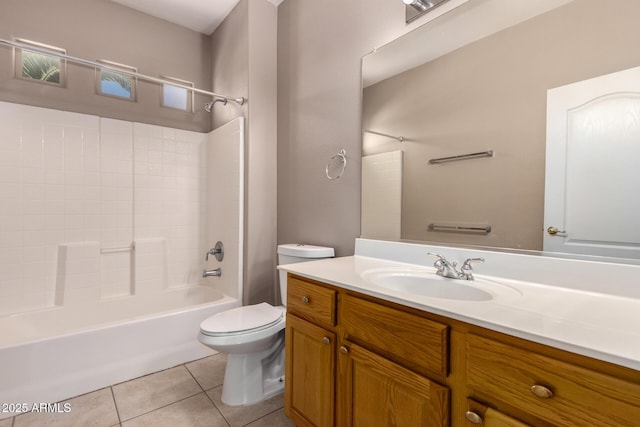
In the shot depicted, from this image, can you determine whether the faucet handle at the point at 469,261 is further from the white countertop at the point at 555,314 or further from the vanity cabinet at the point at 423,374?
the vanity cabinet at the point at 423,374

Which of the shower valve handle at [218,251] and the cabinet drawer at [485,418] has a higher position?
the shower valve handle at [218,251]

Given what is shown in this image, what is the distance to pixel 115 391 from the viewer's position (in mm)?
1803

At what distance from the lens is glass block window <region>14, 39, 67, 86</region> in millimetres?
2182

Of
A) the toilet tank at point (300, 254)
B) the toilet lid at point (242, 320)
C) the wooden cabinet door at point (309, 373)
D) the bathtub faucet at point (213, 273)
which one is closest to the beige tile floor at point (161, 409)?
the wooden cabinet door at point (309, 373)

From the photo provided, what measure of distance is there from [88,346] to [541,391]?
2202mm

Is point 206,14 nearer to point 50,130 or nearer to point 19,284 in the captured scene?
point 50,130

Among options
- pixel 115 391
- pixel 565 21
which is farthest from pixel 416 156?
pixel 115 391

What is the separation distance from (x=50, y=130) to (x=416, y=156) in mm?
2570

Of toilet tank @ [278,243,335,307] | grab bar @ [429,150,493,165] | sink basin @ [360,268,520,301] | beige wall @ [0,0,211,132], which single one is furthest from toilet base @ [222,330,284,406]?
beige wall @ [0,0,211,132]

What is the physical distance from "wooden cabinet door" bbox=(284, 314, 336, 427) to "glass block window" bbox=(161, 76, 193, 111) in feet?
7.77

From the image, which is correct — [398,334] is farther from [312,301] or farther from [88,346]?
[88,346]

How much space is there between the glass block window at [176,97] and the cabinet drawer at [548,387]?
298 cm

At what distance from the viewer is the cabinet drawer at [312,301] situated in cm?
119

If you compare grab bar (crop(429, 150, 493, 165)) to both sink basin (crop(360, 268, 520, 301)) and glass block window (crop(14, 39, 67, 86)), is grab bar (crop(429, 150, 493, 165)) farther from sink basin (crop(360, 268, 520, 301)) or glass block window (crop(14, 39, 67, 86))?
glass block window (crop(14, 39, 67, 86))
